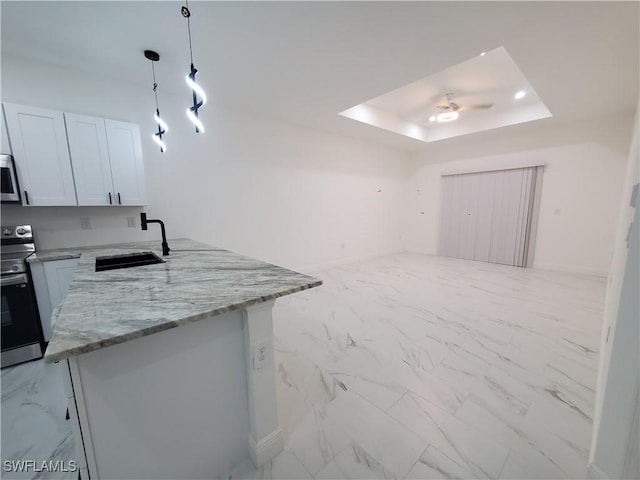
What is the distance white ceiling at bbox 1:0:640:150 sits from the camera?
6.27 feet

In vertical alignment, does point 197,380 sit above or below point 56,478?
above

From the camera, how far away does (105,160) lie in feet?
8.73

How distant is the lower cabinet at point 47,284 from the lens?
7.41 ft

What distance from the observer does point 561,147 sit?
4555 millimetres

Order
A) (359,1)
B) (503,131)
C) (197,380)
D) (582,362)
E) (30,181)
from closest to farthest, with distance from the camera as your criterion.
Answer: (197,380) → (359,1) → (582,362) → (30,181) → (503,131)

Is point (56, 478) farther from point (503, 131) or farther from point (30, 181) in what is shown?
point (503, 131)

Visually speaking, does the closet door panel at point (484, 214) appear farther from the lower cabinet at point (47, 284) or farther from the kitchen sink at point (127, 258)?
the lower cabinet at point (47, 284)

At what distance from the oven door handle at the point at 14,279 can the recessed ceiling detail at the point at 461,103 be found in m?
4.17

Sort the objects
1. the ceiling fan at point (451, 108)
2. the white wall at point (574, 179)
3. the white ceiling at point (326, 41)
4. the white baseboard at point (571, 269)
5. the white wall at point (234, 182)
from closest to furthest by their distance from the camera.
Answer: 1. the white ceiling at point (326, 41)
2. the white wall at point (234, 182)
3. the ceiling fan at point (451, 108)
4. the white wall at point (574, 179)
5. the white baseboard at point (571, 269)

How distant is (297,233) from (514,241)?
441 centimetres

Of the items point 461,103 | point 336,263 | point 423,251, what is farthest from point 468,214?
point 336,263

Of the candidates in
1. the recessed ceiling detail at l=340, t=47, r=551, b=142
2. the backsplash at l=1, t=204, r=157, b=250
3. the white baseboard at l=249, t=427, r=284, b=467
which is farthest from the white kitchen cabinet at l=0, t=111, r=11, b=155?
the recessed ceiling detail at l=340, t=47, r=551, b=142

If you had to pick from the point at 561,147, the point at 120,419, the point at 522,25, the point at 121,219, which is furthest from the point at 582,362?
the point at 121,219

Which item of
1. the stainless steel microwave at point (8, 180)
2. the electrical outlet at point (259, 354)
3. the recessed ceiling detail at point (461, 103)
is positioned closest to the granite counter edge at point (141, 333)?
the electrical outlet at point (259, 354)
